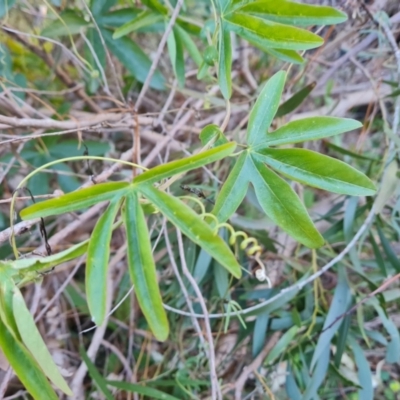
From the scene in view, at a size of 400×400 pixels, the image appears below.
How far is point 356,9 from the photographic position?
0.69 meters

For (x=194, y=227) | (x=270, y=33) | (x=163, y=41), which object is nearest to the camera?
(x=194, y=227)

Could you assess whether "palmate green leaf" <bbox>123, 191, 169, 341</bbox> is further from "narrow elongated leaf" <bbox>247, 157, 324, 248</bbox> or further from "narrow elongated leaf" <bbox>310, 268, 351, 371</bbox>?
"narrow elongated leaf" <bbox>310, 268, 351, 371</bbox>

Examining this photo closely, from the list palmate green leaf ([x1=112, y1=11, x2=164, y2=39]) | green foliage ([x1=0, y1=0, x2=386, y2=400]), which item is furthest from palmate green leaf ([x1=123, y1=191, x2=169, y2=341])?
palmate green leaf ([x1=112, y1=11, x2=164, y2=39])

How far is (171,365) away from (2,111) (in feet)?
1.85

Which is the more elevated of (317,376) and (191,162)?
(191,162)

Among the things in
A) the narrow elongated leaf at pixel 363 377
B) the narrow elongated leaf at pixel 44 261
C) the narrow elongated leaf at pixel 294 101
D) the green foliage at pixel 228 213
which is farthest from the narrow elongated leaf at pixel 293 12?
the narrow elongated leaf at pixel 363 377

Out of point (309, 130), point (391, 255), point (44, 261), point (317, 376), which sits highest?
point (309, 130)

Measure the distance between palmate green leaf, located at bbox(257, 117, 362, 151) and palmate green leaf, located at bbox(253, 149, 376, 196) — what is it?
15 millimetres

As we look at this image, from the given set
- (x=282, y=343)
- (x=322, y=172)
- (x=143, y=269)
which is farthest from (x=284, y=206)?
(x=282, y=343)

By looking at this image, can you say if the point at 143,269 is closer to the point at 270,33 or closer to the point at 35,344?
the point at 35,344

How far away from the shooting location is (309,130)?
399 mm

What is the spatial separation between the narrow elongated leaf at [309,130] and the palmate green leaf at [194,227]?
13 cm

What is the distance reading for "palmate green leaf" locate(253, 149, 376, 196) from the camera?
0.38 m

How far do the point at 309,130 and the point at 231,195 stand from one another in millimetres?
101
